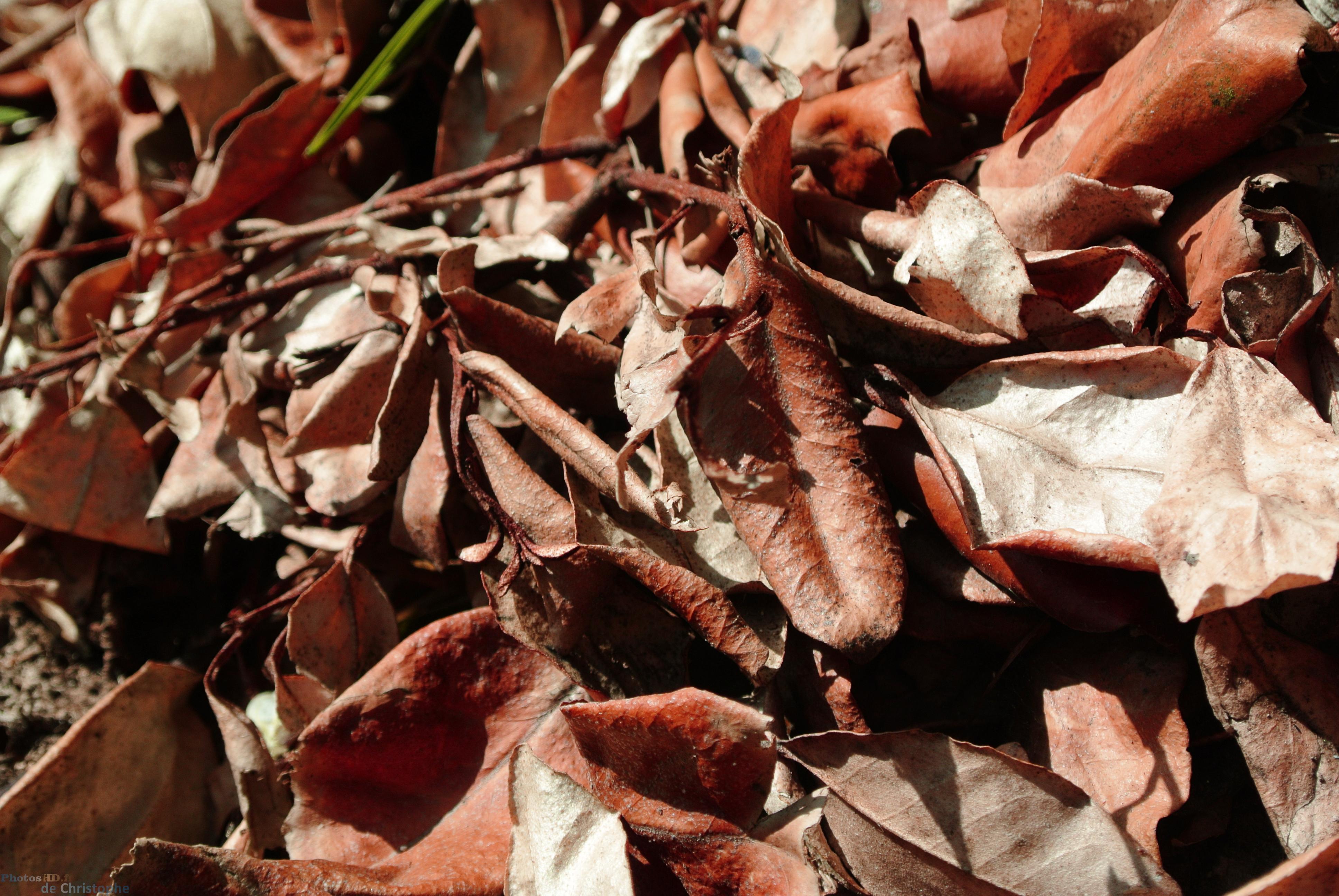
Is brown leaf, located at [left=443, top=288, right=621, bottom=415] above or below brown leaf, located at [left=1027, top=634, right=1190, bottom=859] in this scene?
above

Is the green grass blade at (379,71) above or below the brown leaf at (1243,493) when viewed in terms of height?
above

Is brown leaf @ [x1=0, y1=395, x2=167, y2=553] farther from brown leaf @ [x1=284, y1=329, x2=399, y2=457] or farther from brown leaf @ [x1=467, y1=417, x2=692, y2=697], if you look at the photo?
brown leaf @ [x1=467, y1=417, x2=692, y2=697]

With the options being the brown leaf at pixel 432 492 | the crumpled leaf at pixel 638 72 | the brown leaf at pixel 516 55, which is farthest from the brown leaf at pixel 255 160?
the brown leaf at pixel 432 492

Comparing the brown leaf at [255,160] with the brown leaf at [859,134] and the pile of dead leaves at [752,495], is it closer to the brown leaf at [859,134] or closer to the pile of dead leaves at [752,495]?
the pile of dead leaves at [752,495]

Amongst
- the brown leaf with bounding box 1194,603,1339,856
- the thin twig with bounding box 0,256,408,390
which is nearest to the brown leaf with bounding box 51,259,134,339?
the thin twig with bounding box 0,256,408,390

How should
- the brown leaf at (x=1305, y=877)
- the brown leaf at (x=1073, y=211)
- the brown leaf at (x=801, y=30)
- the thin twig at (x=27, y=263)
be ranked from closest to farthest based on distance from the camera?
1. the brown leaf at (x=1305, y=877)
2. the brown leaf at (x=1073, y=211)
3. the brown leaf at (x=801, y=30)
4. the thin twig at (x=27, y=263)

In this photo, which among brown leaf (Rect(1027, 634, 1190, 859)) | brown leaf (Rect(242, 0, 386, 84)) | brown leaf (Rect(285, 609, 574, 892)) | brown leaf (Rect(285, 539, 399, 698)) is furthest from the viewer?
brown leaf (Rect(242, 0, 386, 84))

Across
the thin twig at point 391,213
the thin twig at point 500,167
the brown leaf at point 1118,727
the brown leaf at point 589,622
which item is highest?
the thin twig at point 500,167

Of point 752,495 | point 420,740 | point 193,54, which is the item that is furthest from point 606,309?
point 193,54
